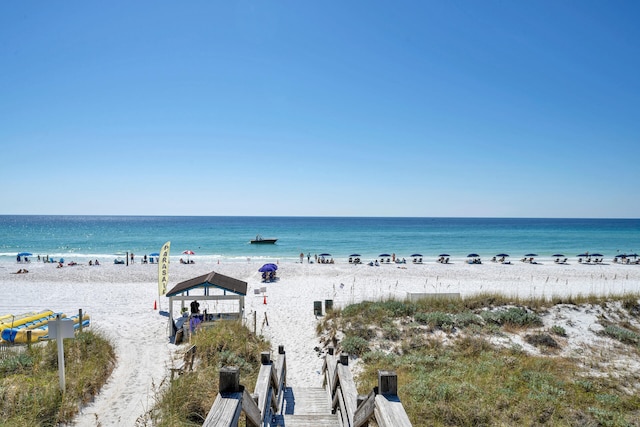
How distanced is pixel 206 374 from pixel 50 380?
3241 millimetres

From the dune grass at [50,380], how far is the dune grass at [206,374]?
5.53 feet

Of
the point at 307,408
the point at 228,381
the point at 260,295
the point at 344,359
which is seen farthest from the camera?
the point at 260,295

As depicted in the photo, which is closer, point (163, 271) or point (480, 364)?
point (480, 364)

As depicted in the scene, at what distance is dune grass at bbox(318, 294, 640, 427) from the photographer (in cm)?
642

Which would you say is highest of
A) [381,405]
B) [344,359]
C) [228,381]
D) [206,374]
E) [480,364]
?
[228,381]

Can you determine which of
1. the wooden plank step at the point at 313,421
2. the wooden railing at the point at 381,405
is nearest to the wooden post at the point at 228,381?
the wooden railing at the point at 381,405

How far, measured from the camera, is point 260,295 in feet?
71.8

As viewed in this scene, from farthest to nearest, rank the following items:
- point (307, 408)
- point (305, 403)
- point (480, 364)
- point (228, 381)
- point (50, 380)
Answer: point (480, 364) < point (50, 380) < point (305, 403) < point (307, 408) < point (228, 381)

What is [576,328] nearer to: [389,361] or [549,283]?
[389,361]

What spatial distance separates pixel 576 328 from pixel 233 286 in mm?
12427

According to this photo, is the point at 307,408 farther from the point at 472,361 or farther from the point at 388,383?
the point at 472,361

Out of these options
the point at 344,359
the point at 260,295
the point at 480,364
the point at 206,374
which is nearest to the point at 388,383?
the point at 344,359

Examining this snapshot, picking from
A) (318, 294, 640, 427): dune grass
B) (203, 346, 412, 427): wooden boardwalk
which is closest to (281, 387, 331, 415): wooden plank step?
(203, 346, 412, 427): wooden boardwalk

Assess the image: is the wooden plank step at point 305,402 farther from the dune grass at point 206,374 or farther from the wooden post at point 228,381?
the wooden post at point 228,381
